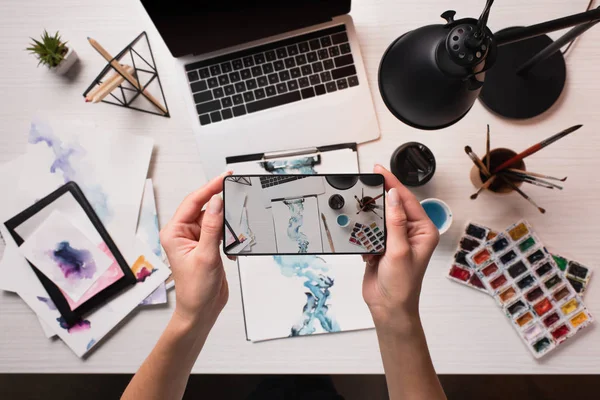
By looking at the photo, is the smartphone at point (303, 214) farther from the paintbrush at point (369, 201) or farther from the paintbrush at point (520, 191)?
→ the paintbrush at point (520, 191)

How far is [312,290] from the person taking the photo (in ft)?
2.69

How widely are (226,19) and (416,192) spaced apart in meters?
0.52

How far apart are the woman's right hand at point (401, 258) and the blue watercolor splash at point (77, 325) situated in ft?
2.02

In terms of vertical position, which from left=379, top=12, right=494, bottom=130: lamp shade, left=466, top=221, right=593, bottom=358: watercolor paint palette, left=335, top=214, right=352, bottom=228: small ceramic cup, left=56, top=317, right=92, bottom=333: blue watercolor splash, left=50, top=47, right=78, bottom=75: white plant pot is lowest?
left=466, top=221, right=593, bottom=358: watercolor paint palette

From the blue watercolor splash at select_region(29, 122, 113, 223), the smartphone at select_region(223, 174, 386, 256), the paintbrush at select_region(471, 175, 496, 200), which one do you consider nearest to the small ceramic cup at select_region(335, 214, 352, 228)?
the smartphone at select_region(223, 174, 386, 256)

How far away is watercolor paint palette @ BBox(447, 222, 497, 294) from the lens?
2.67ft

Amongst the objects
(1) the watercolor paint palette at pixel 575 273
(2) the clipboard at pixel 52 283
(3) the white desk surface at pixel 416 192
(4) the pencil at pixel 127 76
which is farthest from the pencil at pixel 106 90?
(1) the watercolor paint palette at pixel 575 273

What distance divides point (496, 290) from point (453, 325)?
0.11 metres

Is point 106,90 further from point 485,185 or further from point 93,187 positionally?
point 485,185

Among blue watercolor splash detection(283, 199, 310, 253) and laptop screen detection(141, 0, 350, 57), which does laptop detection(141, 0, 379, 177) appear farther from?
blue watercolor splash detection(283, 199, 310, 253)

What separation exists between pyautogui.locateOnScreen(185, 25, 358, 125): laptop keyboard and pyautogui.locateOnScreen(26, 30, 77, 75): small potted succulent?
0.88ft

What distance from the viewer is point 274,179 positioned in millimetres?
706

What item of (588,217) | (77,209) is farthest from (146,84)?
(588,217)

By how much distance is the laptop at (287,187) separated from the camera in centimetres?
70
